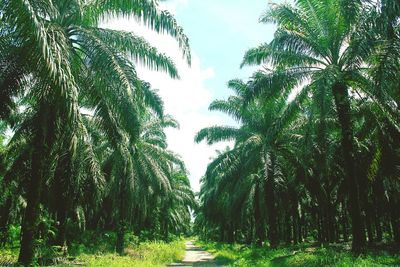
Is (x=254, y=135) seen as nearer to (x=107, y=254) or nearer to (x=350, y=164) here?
(x=350, y=164)

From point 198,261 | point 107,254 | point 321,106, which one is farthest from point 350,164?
point 198,261

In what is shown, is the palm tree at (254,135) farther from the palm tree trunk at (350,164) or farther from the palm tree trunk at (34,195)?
the palm tree trunk at (34,195)

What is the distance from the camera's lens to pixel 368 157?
876 inches

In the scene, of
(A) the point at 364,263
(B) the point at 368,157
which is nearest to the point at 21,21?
(A) the point at 364,263

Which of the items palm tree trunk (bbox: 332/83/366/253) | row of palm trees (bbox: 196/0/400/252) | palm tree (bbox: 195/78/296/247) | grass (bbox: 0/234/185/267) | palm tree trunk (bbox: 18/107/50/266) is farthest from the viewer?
palm tree (bbox: 195/78/296/247)

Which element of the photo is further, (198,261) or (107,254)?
Answer: (198,261)

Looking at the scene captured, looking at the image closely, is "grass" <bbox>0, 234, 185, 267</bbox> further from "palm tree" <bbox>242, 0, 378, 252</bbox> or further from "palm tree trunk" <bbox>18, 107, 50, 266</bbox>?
"palm tree" <bbox>242, 0, 378, 252</bbox>

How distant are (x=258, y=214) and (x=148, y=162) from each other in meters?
8.93

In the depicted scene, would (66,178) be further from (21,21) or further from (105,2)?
(21,21)

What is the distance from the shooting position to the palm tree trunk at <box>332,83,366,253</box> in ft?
45.2

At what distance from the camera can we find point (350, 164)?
14328 mm

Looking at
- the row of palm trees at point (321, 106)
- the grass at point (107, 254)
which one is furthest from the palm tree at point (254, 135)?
the grass at point (107, 254)

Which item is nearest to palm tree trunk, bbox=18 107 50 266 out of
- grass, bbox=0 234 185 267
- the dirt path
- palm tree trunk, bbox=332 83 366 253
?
grass, bbox=0 234 185 267

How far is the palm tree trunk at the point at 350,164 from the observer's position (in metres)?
13.8
